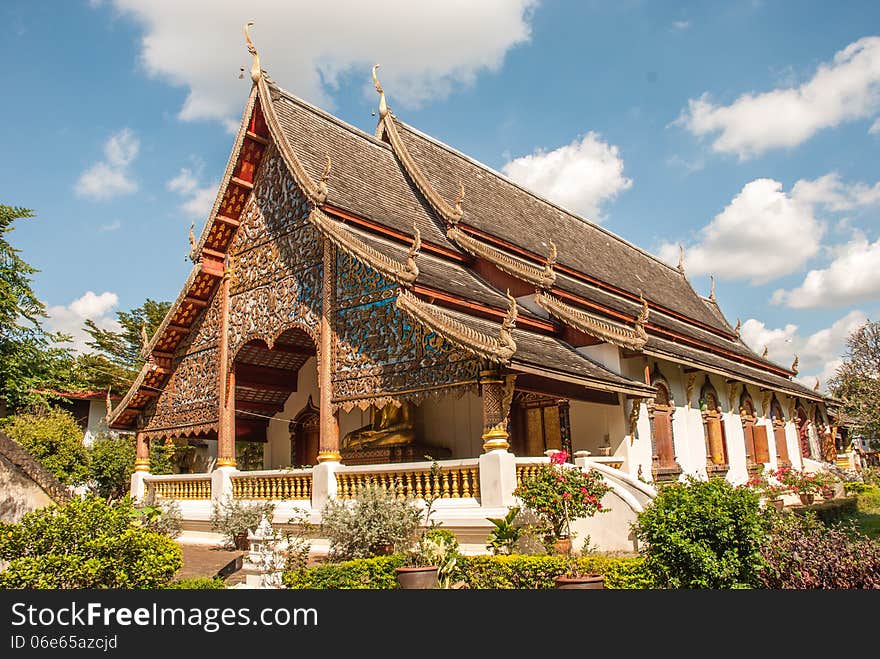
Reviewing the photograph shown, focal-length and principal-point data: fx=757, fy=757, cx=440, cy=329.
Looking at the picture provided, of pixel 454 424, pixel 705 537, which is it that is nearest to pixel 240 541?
pixel 454 424

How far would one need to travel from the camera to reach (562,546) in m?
8.78

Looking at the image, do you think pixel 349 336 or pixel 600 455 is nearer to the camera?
pixel 349 336

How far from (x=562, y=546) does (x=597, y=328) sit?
4.21 metres

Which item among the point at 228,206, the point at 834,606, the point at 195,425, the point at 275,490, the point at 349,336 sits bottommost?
the point at 834,606

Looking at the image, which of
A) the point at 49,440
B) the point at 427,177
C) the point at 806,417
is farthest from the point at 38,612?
the point at 806,417

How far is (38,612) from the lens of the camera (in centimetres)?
543

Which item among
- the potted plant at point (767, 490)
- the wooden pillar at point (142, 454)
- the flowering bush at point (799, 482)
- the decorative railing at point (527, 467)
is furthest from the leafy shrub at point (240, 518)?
the flowering bush at point (799, 482)

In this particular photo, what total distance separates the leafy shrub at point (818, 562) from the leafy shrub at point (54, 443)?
18.5m

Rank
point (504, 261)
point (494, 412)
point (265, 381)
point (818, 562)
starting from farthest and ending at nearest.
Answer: point (265, 381)
point (504, 261)
point (494, 412)
point (818, 562)

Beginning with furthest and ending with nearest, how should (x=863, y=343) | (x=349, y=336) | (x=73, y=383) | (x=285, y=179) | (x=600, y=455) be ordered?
(x=863, y=343) < (x=73, y=383) < (x=285, y=179) < (x=600, y=455) < (x=349, y=336)

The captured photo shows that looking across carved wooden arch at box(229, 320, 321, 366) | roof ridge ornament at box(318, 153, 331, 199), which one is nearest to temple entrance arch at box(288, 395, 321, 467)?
carved wooden arch at box(229, 320, 321, 366)

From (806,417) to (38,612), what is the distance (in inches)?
870

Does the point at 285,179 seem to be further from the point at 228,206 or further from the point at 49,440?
the point at 49,440

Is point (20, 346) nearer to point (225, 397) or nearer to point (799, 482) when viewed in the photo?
point (225, 397)
